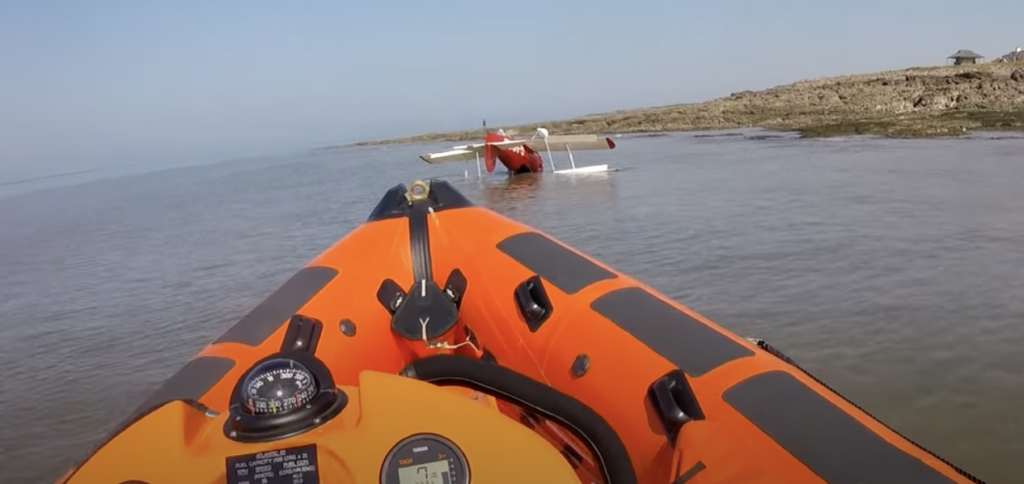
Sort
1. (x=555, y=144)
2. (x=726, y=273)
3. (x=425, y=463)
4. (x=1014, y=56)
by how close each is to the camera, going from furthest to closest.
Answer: (x=1014, y=56) → (x=555, y=144) → (x=726, y=273) → (x=425, y=463)

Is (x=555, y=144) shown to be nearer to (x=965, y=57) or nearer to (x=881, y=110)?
(x=881, y=110)

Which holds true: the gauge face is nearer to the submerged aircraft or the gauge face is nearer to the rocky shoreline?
the submerged aircraft

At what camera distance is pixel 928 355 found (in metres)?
4.04

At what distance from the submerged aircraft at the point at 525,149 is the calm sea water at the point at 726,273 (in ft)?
A: 5.86

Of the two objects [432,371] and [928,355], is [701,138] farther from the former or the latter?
[432,371]

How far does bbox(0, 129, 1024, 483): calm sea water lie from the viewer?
3820 mm

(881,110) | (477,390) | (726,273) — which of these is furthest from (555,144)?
(477,390)

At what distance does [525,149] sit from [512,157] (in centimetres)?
34

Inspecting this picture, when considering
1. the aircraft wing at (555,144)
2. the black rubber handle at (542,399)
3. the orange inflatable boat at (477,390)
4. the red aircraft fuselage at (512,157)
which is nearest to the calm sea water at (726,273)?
the orange inflatable boat at (477,390)

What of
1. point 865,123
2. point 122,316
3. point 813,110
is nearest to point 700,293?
point 122,316

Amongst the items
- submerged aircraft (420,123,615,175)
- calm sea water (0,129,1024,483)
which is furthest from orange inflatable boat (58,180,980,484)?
submerged aircraft (420,123,615,175)

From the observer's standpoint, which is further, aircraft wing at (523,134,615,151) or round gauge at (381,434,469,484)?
aircraft wing at (523,134,615,151)

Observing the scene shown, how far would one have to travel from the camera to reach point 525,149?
664 inches

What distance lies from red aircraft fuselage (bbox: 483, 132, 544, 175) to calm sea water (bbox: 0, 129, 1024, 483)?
1922 mm
